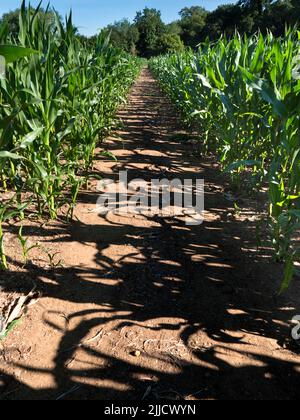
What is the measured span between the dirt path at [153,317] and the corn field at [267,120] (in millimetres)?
296

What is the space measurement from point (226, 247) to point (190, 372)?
1.11m

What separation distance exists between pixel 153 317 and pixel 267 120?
1.61 m

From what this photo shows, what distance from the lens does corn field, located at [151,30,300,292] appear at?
6.61ft

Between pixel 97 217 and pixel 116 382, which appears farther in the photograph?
pixel 97 217

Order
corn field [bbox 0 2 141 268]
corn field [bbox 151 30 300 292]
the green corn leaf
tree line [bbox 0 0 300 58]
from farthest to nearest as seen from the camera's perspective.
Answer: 1. tree line [bbox 0 0 300 58]
2. corn field [bbox 0 2 141 268]
3. corn field [bbox 151 30 300 292]
4. the green corn leaf

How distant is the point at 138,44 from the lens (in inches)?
2304

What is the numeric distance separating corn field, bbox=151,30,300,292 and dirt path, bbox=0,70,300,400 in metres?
0.30

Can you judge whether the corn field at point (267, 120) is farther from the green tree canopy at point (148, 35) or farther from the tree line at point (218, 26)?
the green tree canopy at point (148, 35)

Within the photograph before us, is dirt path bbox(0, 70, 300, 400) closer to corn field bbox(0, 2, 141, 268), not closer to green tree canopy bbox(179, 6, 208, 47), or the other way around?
corn field bbox(0, 2, 141, 268)

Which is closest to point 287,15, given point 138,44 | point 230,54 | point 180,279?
point 138,44

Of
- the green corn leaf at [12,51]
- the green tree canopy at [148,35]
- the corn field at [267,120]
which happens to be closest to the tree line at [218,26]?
the green tree canopy at [148,35]

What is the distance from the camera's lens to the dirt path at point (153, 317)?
1454mm

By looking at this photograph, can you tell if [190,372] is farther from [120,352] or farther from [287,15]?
[287,15]

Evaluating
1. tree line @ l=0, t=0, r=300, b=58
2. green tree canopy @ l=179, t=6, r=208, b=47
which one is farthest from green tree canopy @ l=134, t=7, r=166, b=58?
green tree canopy @ l=179, t=6, r=208, b=47
